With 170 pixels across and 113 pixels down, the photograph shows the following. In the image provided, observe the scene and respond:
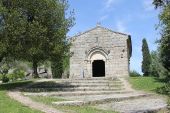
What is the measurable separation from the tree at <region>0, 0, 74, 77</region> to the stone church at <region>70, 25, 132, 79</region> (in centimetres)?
1713

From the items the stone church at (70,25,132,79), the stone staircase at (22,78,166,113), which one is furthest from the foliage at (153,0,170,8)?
the stone church at (70,25,132,79)

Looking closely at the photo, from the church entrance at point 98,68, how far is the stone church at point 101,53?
567 millimetres

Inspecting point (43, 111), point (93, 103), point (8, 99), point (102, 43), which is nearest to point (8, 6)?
point (8, 99)

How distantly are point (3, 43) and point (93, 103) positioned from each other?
27.0 ft

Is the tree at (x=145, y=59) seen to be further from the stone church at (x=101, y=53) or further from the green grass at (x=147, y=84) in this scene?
the green grass at (x=147, y=84)

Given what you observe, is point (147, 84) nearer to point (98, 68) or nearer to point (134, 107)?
point (98, 68)

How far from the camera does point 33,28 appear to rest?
26.5 m

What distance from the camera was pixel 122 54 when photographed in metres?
45.5

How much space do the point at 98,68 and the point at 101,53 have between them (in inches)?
130

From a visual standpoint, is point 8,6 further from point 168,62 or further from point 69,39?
point 168,62

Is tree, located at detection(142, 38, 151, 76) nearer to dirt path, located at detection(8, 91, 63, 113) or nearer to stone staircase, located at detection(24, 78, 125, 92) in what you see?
stone staircase, located at detection(24, 78, 125, 92)

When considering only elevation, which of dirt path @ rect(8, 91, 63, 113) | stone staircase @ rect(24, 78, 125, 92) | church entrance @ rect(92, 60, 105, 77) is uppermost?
church entrance @ rect(92, 60, 105, 77)

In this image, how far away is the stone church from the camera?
45.4 meters

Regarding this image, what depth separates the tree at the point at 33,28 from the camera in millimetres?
26203
